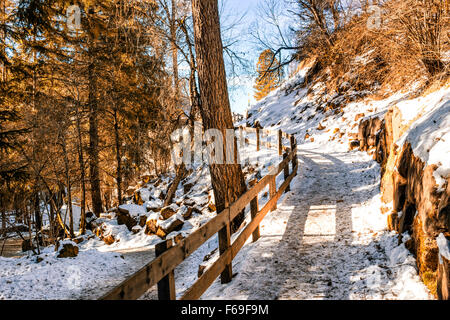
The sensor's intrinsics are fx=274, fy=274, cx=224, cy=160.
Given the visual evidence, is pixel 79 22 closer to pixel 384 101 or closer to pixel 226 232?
pixel 226 232

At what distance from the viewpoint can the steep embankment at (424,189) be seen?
9.98 feet

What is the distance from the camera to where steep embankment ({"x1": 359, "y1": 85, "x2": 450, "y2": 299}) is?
3041mm

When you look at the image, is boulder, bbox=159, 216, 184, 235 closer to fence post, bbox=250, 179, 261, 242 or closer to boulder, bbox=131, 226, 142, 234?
boulder, bbox=131, 226, 142, 234

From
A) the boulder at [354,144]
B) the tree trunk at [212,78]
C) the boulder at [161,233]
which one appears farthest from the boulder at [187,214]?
the boulder at [354,144]

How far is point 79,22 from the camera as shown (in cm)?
1351

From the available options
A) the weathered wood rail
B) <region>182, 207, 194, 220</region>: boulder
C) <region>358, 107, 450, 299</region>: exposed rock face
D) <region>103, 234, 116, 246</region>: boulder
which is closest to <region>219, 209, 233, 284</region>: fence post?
the weathered wood rail

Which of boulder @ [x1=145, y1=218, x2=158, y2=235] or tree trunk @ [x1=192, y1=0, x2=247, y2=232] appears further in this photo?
boulder @ [x1=145, y1=218, x2=158, y2=235]

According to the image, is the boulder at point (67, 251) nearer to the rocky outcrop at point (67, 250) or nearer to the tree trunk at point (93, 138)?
the rocky outcrop at point (67, 250)

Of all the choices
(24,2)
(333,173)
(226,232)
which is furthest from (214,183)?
(24,2)

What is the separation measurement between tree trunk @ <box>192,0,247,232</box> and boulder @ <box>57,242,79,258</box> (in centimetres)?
720

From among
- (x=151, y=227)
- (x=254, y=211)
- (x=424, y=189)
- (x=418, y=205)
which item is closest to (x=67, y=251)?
(x=151, y=227)

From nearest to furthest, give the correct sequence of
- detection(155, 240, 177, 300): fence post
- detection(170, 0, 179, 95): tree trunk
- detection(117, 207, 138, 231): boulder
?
detection(155, 240, 177, 300): fence post < detection(170, 0, 179, 95): tree trunk < detection(117, 207, 138, 231): boulder

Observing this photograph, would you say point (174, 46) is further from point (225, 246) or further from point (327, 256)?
point (327, 256)
